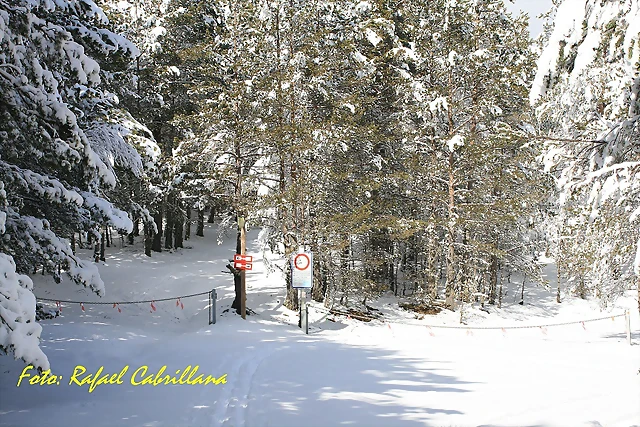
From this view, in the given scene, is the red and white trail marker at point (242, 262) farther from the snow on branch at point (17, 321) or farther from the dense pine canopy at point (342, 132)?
the snow on branch at point (17, 321)

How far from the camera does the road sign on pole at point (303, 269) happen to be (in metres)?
12.7

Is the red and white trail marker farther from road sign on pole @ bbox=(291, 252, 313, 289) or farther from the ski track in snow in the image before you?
the ski track in snow

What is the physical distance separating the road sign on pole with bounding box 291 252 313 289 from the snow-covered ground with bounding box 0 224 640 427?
1391 millimetres

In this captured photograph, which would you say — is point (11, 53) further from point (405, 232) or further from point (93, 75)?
point (405, 232)

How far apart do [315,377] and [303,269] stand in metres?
4.98

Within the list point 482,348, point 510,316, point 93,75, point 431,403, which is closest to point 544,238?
point 510,316

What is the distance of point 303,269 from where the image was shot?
12727mm

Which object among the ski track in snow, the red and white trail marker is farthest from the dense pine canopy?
the ski track in snow

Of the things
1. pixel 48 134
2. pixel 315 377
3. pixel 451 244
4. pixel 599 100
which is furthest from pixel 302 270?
pixel 599 100

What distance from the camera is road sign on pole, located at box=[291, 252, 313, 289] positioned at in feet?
41.7

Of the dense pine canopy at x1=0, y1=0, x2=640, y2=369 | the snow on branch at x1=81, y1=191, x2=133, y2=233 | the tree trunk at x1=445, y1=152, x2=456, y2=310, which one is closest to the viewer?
the snow on branch at x1=81, y1=191, x2=133, y2=233

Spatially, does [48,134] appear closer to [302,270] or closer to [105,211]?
[105,211]

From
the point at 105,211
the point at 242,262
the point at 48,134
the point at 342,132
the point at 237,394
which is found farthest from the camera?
the point at 342,132

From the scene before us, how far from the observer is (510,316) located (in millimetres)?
19047
